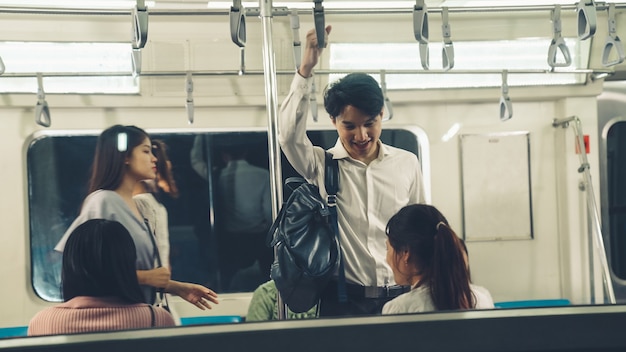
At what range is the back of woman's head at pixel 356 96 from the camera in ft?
7.70

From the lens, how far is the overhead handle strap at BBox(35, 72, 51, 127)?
343cm

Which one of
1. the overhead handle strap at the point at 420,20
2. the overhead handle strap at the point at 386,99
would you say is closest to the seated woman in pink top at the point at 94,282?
the overhead handle strap at the point at 420,20

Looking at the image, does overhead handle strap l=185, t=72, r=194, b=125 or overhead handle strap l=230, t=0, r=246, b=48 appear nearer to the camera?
overhead handle strap l=230, t=0, r=246, b=48

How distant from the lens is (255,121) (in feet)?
13.0

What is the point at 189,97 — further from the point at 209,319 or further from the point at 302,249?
the point at 302,249

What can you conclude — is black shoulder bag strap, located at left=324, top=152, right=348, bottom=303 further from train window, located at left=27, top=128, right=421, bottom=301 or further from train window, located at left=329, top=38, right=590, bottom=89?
train window, located at left=329, top=38, right=590, bottom=89

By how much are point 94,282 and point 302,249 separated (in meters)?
0.61

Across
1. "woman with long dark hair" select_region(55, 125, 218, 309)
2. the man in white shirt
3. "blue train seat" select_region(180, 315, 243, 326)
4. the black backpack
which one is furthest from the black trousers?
"blue train seat" select_region(180, 315, 243, 326)

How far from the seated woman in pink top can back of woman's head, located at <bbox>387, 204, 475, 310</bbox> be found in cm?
82

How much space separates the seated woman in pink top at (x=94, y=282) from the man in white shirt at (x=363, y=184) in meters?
0.68

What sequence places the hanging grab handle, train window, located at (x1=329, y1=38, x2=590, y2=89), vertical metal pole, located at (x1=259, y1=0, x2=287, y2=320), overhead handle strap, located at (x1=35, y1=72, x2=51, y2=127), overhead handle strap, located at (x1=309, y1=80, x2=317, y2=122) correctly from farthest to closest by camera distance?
train window, located at (x1=329, y1=38, x2=590, y2=89) → overhead handle strap, located at (x1=309, y1=80, x2=317, y2=122) → overhead handle strap, located at (x1=35, y1=72, x2=51, y2=127) → the hanging grab handle → vertical metal pole, located at (x1=259, y1=0, x2=287, y2=320)

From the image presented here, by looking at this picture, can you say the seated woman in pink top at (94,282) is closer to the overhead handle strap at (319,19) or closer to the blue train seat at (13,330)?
the overhead handle strap at (319,19)

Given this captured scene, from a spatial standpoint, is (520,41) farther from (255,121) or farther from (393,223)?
(393,223)

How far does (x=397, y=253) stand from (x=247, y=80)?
217cm
